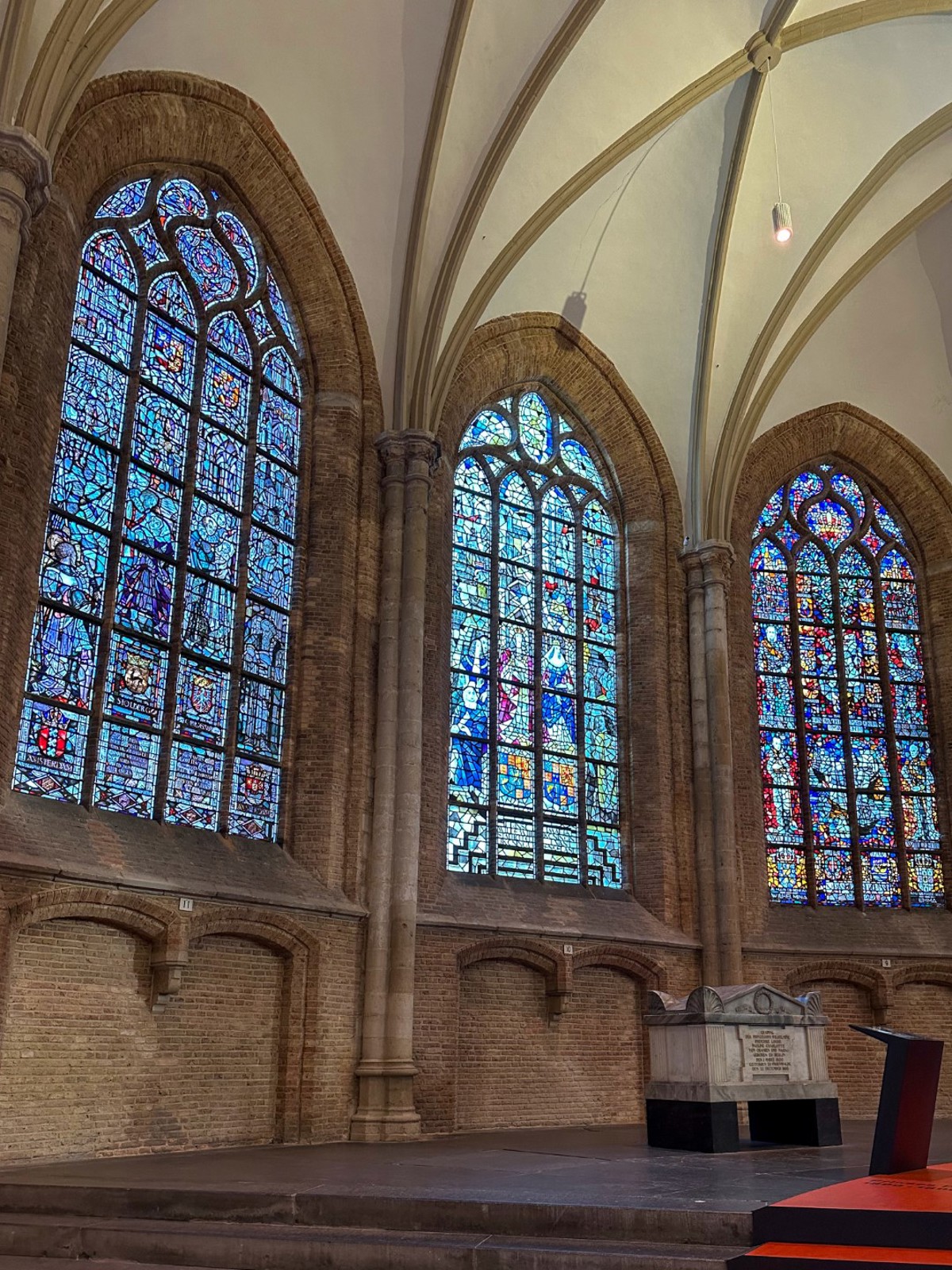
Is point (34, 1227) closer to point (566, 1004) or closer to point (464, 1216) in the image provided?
point (464, 1216)

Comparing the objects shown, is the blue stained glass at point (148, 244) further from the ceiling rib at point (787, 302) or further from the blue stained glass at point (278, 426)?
the ceiling rib at point (787, 302)

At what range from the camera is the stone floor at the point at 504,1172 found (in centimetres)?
691

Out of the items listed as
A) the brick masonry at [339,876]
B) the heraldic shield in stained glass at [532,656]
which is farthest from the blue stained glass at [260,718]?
the heraldic shield in stained glass at [532,656]

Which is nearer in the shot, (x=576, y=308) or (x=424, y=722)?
(x=424, y=722)

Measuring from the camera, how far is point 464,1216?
21.5 feet

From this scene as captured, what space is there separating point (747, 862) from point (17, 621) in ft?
33.5

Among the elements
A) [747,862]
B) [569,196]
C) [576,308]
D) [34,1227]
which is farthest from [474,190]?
[34,1227]

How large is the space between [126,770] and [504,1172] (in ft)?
16.5

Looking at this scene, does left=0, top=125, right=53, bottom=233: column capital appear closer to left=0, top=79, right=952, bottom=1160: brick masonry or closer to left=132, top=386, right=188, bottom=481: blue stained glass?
left=0, top=79, right=952, bottom=1160: brick masonry

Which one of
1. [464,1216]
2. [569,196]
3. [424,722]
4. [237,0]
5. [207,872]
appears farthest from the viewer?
[569,196]

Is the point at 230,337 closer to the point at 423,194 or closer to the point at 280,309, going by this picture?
the point at 280,309

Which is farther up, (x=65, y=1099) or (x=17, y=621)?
(x=17, y=621)

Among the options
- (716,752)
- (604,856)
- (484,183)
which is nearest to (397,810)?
(604,856)

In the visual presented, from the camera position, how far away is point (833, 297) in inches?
664
